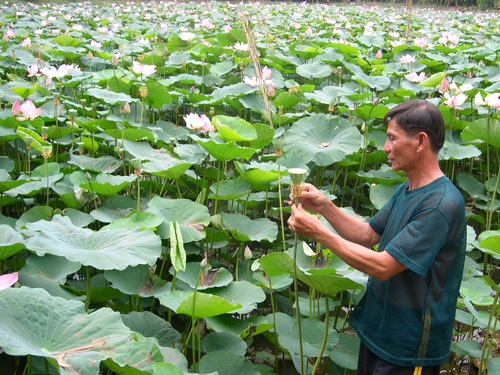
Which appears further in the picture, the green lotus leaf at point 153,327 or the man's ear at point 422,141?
the green lotus leaf at point 153,327

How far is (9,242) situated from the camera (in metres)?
1.47

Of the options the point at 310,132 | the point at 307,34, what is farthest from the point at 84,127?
the point at 307,34

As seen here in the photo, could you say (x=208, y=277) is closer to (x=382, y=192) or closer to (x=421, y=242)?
(x=421, y=242)

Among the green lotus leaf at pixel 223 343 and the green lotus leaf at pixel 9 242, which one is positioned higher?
the green lotus leaf at pixel 9 242

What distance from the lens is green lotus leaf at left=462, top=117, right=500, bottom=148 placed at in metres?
2.52

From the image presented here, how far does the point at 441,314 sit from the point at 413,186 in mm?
354

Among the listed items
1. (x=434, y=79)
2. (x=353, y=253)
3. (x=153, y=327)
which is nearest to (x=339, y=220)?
(x=353, y=253)

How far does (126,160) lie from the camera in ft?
8.79

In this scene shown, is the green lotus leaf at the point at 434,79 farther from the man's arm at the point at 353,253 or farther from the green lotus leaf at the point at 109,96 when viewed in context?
the man's arm at the point at 353,253

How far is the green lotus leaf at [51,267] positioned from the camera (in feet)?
5.34

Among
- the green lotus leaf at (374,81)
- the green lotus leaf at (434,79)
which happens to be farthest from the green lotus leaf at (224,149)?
the green lotus leaf at (374,81)

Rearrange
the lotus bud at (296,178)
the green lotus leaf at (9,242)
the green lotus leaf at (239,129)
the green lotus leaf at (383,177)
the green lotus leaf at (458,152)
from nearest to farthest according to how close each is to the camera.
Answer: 1. the lotus bud at (296,178)
2. the green lotus leaf at (9,242)
3. the green lotus leaf at (239,129)
4. the green lotus leaf at (383,177)
5. the green lotus leaf at (458,152)

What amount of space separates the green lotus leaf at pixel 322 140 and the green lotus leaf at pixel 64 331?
5.01 ft

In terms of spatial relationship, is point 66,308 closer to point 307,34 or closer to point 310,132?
point 310,132
